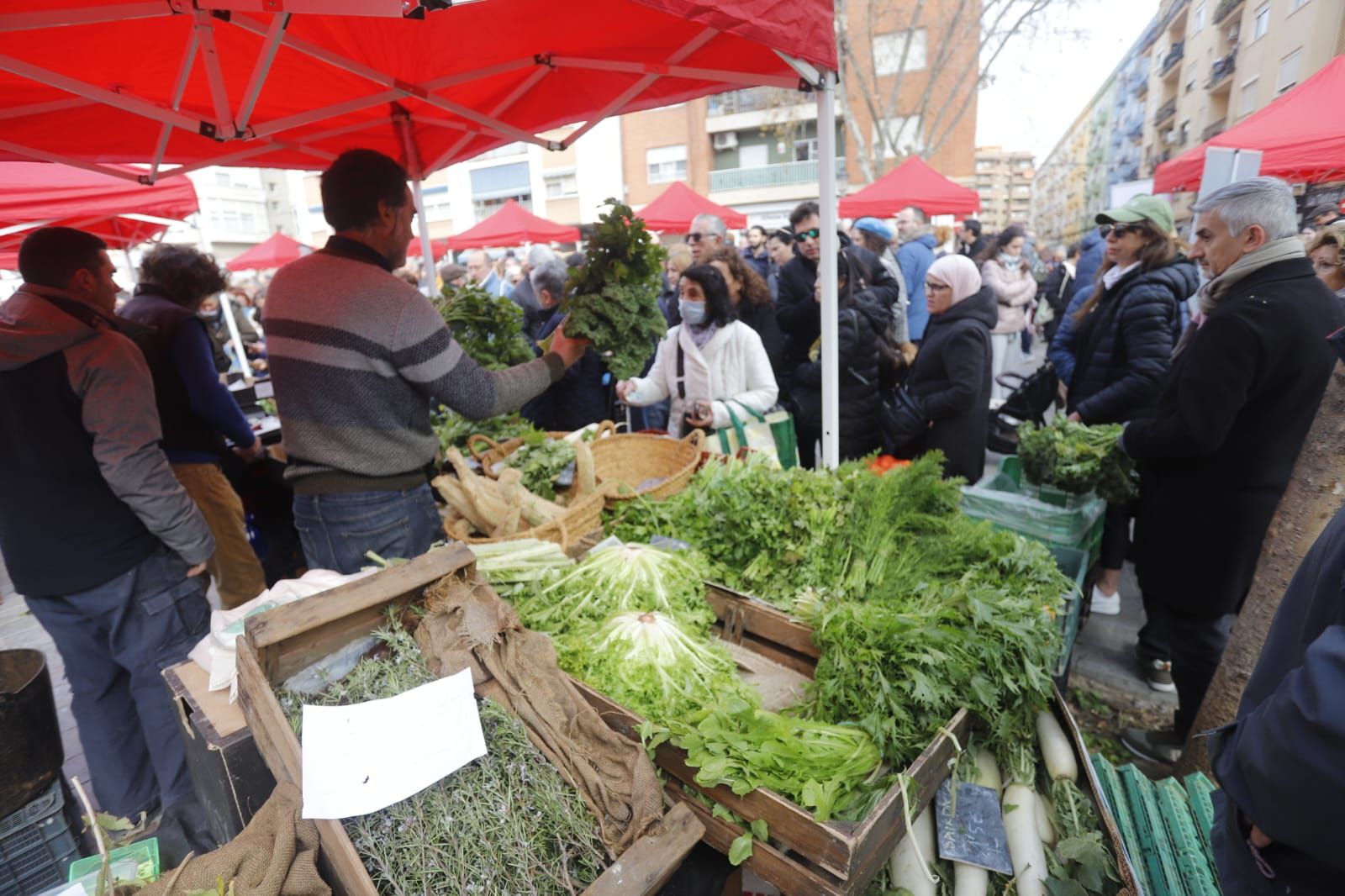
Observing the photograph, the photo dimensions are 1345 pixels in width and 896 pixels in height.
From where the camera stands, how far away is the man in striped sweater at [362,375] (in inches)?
95.5

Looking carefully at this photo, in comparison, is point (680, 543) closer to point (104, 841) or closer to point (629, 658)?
point (629, 658)

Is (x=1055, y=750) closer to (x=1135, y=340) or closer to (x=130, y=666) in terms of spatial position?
(x=1135, y=340)

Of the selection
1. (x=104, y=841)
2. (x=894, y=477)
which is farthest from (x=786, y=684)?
(x=104, y=841)

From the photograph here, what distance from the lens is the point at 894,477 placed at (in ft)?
9.11

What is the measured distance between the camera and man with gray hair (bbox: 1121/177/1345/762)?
272cm

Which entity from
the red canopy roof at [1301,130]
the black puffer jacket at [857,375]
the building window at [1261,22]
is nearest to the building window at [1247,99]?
the building window at [1261,22]

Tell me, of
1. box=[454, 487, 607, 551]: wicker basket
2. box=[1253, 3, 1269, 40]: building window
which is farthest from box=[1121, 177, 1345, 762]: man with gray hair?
box=[1253, 3, 1269, 40]: building window

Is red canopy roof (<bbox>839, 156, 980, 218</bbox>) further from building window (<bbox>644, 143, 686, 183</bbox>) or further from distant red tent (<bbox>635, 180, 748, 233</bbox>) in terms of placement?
building window (<bbox>644, 143, 686, 183</bbox>)

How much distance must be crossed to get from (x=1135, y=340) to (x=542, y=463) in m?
3.75

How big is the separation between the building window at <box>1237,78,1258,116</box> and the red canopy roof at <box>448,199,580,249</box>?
48.8 feet

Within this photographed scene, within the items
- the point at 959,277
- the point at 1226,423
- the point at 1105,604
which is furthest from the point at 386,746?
the point at 1105,604

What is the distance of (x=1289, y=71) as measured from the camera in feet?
31.8

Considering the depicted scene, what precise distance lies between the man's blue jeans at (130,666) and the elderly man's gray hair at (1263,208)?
496 centimetres

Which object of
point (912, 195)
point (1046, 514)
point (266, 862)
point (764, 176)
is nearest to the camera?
point (266, 862)
